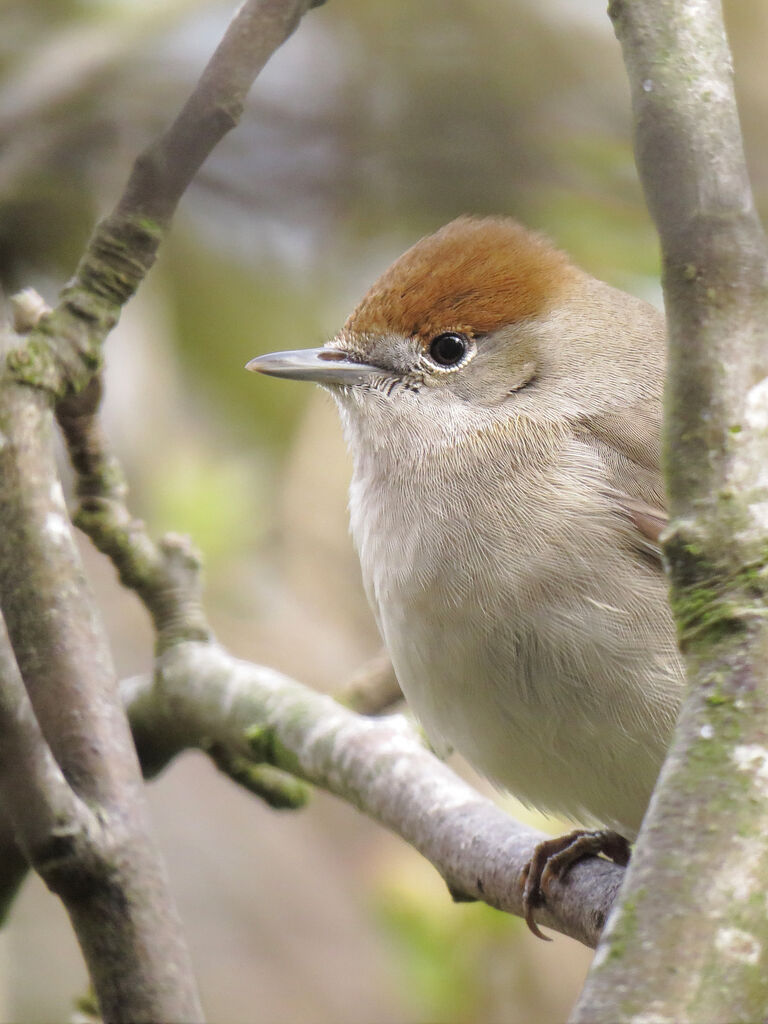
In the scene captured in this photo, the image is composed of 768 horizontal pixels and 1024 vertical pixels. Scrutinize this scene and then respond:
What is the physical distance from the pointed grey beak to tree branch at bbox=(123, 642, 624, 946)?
3.01 feet

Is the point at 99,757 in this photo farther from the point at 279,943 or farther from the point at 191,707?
the point at 279,943

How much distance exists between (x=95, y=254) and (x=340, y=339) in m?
1.30

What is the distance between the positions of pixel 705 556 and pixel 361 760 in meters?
1.80

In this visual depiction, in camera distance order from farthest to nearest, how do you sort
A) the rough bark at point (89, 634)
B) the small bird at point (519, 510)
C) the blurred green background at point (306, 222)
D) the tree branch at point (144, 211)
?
the blurred green background at point (306, 222), the small bird at point (519, 510), the tree branch at point (144, 211), the rough bark at point (89, 634)

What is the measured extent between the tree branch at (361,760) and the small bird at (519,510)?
0.29 ft

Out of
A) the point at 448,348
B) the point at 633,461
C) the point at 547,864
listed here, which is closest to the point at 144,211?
the point at 448,348

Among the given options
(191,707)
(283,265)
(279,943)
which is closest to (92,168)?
(283,265)

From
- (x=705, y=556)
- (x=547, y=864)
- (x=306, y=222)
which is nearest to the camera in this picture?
(x=705, y=556)

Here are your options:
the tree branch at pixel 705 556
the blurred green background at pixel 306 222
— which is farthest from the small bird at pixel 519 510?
the tree branch at pixel 705 556

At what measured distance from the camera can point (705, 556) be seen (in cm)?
158

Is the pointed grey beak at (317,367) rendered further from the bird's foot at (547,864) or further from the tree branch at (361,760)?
the bird's foot at (547,864)

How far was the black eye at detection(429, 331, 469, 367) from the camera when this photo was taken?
11.8 feet

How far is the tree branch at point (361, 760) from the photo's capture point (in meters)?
2.97

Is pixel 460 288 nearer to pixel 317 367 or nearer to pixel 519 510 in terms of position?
pixel 317 367
